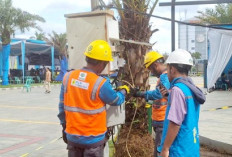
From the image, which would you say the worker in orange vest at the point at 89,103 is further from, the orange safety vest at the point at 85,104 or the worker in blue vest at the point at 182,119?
the worker in blue vest at the point at 182,119

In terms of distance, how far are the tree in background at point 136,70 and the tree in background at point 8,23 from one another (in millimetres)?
23480

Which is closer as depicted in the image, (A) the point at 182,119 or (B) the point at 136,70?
(A) the point at 182,119

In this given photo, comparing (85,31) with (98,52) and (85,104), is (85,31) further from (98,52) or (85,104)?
(85,104)

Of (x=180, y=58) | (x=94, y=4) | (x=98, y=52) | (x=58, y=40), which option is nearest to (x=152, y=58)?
(x=94, y=4)

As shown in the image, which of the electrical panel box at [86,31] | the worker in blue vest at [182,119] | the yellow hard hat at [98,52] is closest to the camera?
the worker in blue vest at [182,119]

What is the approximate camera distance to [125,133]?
16.2 feet

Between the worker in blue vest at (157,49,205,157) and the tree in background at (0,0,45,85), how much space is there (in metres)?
25.7

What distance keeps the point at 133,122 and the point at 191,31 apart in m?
119

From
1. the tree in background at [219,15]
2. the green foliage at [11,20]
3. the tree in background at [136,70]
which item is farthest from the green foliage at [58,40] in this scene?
the tree in background at [136,70]

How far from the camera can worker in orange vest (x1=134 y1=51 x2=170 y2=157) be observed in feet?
13.1

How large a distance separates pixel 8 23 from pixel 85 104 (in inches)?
1026

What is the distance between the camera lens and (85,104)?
3.06 meters

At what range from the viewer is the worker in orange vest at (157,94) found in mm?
4000

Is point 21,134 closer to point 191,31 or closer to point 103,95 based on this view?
point 103,95
